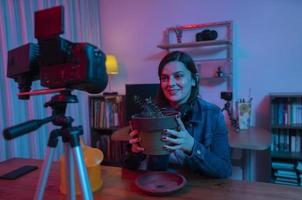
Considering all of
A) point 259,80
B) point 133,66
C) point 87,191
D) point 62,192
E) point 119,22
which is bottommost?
point 62,192

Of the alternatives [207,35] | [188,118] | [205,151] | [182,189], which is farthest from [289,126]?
[182,189]

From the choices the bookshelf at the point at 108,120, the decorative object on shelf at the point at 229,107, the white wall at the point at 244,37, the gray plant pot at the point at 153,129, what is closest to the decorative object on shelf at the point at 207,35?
the white wall at the point at 244,37

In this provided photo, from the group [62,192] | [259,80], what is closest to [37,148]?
[62,192]

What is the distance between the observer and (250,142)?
1.99 metres

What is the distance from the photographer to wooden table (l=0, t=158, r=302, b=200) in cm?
84

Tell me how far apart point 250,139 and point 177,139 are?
1456 mm

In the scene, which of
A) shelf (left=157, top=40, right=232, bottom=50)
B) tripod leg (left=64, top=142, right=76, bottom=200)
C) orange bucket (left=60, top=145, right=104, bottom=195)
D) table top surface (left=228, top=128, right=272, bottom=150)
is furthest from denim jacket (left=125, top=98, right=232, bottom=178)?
shelf (left=157, top=40, right=232, bottom=50)

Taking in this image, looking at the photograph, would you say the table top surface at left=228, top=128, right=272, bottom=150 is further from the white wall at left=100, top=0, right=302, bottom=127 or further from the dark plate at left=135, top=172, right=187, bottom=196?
the dark plate at left=135, top=172, right=187, bottom=196

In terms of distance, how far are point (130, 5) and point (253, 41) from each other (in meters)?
1.55

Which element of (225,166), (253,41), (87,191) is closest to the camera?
(87,191)

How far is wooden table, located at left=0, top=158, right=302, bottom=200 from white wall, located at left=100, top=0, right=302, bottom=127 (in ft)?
6.23

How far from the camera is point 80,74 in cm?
65

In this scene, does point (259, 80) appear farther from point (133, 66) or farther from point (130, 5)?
point (130, 5)

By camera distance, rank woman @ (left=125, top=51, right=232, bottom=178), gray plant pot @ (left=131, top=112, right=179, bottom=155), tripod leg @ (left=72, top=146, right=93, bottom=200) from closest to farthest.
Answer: tripod leg @ (left=72, top=146, right=93, bottom=200) < gray plant pot @ (left=131, top=112, right=179, bottom=155) < woman @ (left=125, top=51, right=232, bottom=178)
